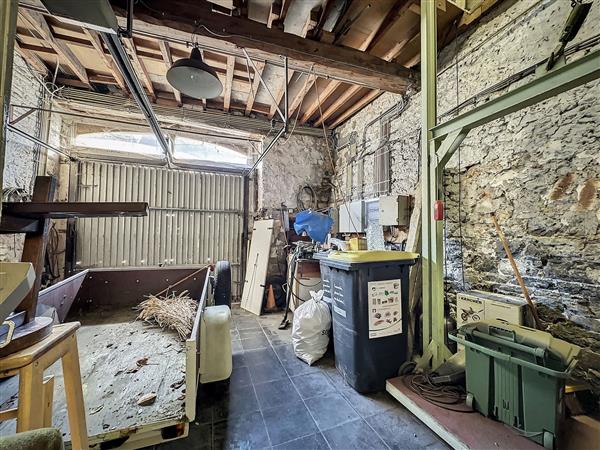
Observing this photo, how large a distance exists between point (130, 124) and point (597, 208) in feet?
21.1

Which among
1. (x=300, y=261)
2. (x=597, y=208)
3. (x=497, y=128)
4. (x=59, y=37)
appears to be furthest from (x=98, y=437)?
(x=59, y=37)

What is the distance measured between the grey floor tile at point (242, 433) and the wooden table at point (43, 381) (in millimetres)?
909

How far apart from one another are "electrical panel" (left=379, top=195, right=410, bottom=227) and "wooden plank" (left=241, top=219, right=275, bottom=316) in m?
2.06

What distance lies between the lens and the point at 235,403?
209 cm

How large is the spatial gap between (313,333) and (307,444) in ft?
3.60

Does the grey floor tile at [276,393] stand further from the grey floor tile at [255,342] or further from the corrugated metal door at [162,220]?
the corrugated metal door at [162,220]

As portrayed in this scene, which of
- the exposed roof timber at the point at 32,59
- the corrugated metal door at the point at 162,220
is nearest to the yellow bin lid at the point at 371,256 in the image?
the corrugated metal door at the point at 162,220

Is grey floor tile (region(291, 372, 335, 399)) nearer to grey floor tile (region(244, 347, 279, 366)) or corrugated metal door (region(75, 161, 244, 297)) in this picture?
grey floor tile (region(244, 347, 279, 366))

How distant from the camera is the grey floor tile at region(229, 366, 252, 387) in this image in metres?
2.36

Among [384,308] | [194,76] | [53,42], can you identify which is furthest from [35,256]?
[53,42]

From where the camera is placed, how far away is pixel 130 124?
15.6ft

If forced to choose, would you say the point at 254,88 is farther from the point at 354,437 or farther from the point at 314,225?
the point at 354,437

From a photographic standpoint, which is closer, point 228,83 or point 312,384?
point 312,384

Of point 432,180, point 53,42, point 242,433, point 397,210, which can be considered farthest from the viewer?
point 397,210
